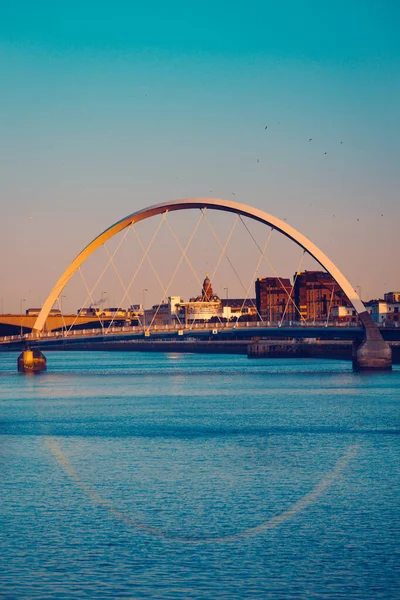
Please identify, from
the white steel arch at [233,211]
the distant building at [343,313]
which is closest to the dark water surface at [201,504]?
the white steel arch at [233,211]

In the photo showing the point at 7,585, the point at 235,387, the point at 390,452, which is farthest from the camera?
the point at 235,387

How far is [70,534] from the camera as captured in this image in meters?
23.4

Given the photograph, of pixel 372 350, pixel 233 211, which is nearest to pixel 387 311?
pixel 372 350

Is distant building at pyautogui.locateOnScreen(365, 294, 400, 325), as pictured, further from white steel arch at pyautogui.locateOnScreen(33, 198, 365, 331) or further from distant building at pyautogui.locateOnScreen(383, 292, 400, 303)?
white steel arch at pyautogui.locateOnScreen(33, 198, 365, 331)

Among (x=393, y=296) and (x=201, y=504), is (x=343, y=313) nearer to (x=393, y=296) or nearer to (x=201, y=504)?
(x=393, y=296)

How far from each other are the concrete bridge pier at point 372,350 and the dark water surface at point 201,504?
3575cm

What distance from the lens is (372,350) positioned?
91.2m

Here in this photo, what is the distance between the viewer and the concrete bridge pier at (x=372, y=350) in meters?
90.4

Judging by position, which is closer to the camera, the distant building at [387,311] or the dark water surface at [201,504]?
the dark water surface at [201,504]

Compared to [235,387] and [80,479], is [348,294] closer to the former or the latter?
[235,387]

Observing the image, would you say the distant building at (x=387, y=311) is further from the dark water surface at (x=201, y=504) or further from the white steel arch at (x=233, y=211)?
the dark water surface at (x=201, y=504)

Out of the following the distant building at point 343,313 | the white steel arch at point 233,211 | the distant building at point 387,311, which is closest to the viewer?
the white steel arch at point 233,211

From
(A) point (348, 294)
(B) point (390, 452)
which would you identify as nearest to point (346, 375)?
(A) point (348, 294)

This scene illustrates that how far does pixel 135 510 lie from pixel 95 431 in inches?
760
